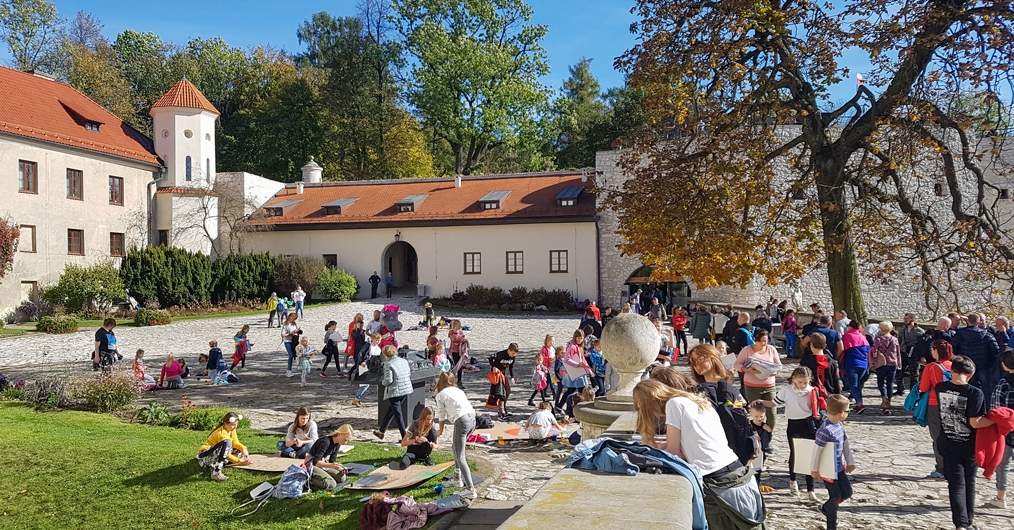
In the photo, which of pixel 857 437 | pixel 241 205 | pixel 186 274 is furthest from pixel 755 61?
pixel 241 205

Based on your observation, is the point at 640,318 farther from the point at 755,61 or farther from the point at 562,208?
the point at 562,208

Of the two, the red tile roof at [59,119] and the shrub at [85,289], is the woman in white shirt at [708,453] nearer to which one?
the shrub at [85,289]

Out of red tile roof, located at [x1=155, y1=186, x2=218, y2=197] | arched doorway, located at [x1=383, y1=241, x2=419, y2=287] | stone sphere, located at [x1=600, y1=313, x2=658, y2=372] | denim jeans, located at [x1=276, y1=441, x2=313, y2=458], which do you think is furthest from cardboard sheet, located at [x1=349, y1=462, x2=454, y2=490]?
red tile roof, located at [x1=155, y1=186, x2=218, y2=197]

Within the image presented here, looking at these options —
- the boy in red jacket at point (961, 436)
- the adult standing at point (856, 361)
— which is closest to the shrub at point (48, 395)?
the adult standing at point (856, 361)

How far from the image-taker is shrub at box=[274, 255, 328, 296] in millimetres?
36000

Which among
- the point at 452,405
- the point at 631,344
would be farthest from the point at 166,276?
the point at 631,344

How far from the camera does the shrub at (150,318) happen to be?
28375 millimetres

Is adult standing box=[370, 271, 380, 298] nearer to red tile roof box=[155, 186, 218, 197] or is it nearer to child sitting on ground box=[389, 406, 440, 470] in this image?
red tile roof box=[155, 186, 218, 197]

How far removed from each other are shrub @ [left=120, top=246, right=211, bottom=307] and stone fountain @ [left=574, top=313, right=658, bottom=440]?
95.5 feet

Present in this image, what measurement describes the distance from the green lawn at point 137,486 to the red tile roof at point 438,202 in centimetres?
2613

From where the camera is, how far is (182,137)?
39281 mm

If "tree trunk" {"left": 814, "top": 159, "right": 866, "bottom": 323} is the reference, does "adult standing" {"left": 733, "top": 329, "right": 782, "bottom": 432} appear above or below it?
below

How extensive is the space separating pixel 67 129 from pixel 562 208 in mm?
23198

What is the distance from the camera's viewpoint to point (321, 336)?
25281mm
